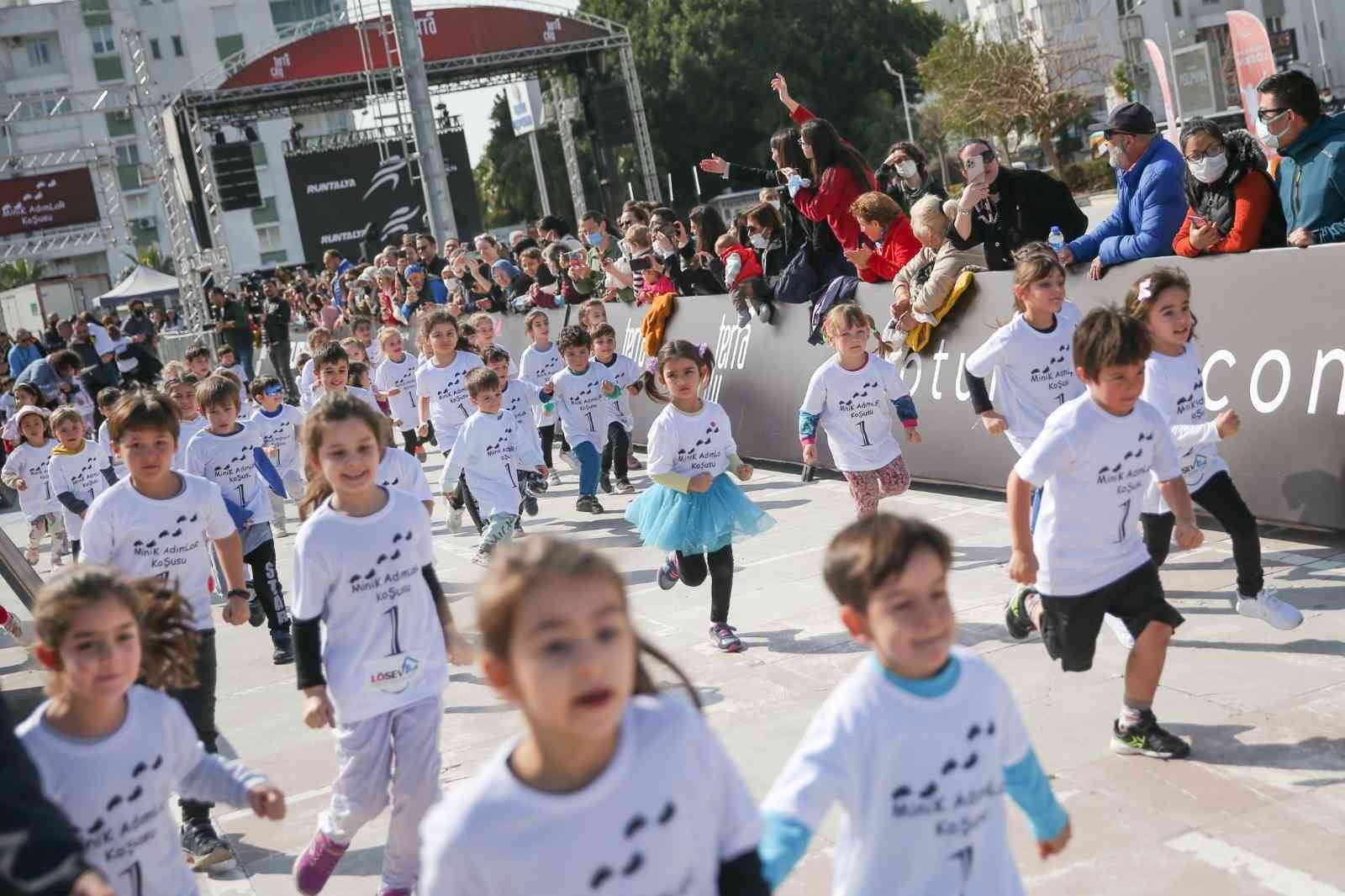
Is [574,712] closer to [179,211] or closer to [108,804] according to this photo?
[108,804]

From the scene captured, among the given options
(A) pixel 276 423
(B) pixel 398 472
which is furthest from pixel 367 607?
(A) pixel 276 423

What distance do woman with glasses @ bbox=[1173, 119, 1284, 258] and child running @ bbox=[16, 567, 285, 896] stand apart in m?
6.00

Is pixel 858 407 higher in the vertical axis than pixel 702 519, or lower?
higher

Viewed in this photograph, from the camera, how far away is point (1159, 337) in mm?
6531

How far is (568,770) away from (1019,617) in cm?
450

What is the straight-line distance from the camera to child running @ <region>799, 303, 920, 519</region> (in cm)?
871

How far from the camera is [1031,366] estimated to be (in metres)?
7.57

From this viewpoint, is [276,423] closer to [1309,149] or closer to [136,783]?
[1309,149]

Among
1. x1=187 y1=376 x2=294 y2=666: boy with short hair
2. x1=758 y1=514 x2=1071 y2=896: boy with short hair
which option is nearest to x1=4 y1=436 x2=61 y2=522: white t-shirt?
x1=187 y1=376 x2=294 y2=666: boy with short hair

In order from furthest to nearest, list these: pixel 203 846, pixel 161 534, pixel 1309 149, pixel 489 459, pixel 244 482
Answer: pixel 489 459
pixel 244 482
pixel 1309 149
pixel 161 534
pixel 203 846

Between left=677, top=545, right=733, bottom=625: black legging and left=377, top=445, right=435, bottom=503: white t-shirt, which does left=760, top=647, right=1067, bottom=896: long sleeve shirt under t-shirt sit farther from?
left=377, top=445, right=435, bottom=503: white t-shirt

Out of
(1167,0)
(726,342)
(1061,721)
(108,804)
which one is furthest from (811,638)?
(1167,0)

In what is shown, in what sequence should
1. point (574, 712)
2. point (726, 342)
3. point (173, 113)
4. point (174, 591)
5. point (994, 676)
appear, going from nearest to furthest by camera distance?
point (574, 712), point (994, 676), point (174, 591), point (726, 342), point (173, 113)

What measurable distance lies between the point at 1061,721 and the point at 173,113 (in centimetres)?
2951
